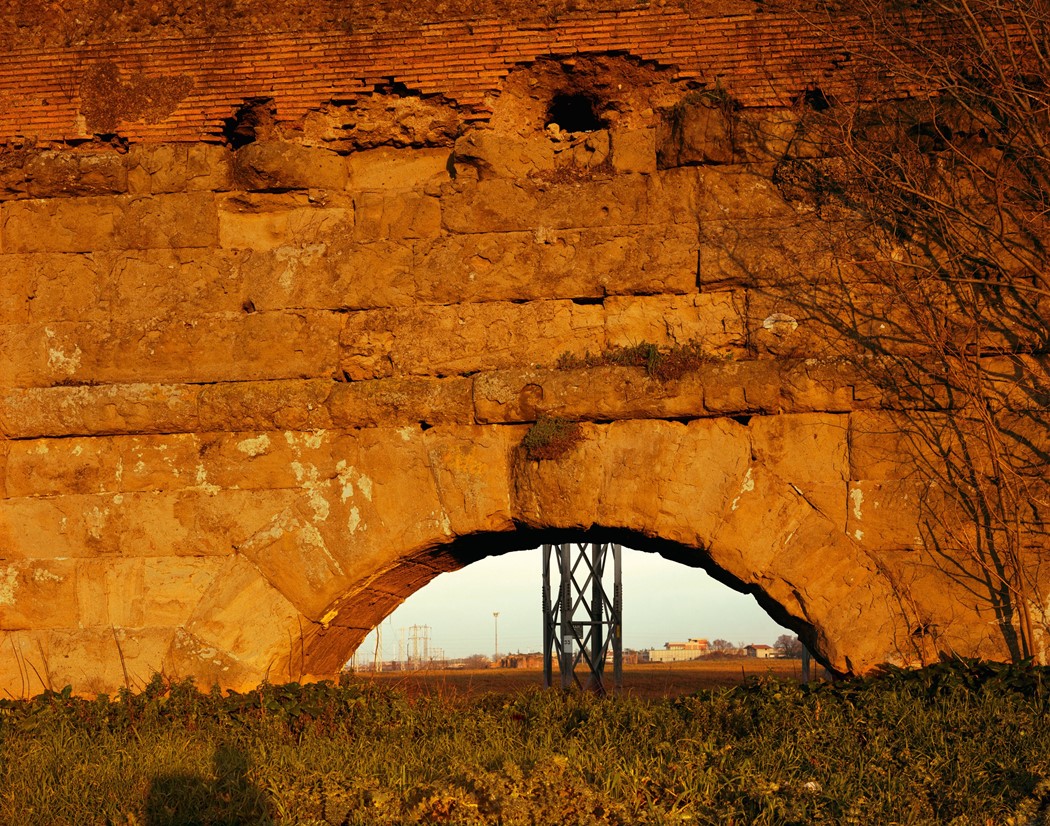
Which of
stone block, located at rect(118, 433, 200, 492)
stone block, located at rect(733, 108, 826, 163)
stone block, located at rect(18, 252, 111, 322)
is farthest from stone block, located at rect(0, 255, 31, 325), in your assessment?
stone block, located at rect(733, 108, 826, 163)

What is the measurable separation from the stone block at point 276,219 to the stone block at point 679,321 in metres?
1.56

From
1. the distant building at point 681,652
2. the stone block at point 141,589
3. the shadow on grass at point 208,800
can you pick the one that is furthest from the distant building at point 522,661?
the shadow on grass at point 208,800

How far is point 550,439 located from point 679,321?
94cm

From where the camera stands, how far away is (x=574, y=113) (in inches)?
263

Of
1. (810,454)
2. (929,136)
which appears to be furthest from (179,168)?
(929,136)

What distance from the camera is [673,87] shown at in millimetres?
6406

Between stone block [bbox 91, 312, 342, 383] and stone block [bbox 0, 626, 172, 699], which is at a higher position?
stone block [bbox 91, 312, 342, 383]

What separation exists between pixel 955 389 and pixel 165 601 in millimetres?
4122

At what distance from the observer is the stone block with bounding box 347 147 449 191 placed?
6.62 meters

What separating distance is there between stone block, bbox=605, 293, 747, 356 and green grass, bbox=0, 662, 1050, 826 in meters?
1.74

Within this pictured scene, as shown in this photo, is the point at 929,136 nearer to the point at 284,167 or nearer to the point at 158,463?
the point at 284,167

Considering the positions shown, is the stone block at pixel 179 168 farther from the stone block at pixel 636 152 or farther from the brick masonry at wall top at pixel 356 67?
the stone block at pixel 636 152

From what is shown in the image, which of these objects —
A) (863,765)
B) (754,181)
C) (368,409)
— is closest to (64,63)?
(368,409)

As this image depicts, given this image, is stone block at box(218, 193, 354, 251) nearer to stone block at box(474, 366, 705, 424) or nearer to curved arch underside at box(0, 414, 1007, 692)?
curved arch underside at box(0, 414, 1007, 692)
